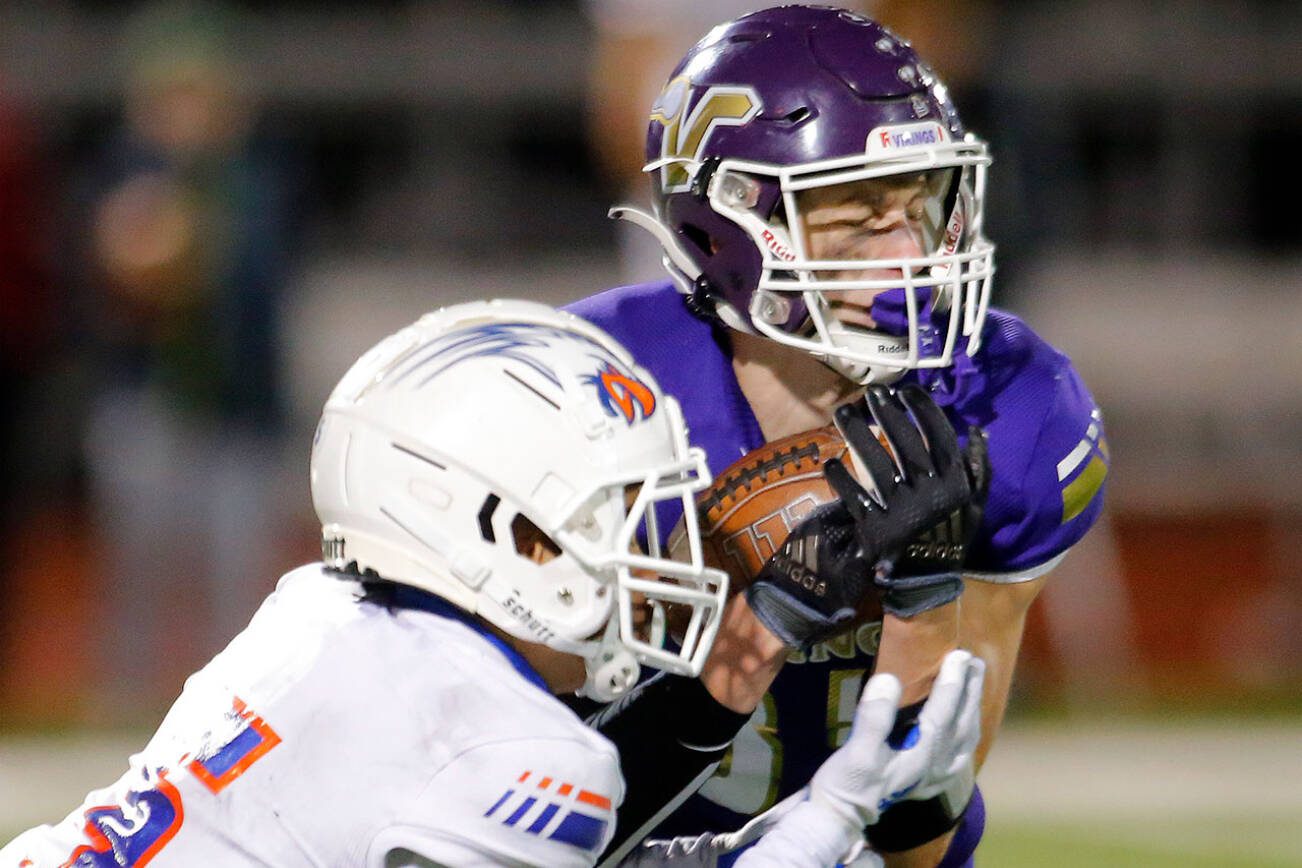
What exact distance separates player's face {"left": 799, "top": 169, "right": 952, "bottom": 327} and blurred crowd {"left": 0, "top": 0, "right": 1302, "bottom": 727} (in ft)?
6.92

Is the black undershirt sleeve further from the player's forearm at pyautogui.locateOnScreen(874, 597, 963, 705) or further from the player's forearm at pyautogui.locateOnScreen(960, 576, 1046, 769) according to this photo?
the player's forearm at pyautogui.locateOnScreen(960, 576, 1046, 769)

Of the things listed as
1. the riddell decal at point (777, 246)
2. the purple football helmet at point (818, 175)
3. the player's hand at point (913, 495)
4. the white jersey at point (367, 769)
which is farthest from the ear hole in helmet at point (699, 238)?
the white jersey at point (367, 769)

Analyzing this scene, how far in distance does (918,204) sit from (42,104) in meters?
6.90

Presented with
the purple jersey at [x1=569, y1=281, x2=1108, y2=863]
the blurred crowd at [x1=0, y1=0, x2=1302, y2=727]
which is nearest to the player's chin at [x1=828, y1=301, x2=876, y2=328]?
the purple jersey at [x1=569, y1=281, x2=1108, y2=863]

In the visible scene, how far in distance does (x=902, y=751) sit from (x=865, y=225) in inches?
27.1

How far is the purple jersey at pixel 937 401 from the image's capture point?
2.65m

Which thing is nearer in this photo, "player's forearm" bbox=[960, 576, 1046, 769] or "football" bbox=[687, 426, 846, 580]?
"football" bbox=[687, 426, 846, 580]

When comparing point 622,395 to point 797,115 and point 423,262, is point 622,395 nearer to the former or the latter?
point 797,115

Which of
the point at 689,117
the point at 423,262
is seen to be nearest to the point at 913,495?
the point at 689,117

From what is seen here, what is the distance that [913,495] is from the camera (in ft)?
7.70

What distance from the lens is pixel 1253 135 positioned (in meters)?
9.69

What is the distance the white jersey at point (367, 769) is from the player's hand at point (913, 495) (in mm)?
422

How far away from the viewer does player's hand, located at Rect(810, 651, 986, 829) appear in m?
2.41

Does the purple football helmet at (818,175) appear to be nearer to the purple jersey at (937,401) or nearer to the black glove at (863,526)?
the purple jersey at (937,401)
